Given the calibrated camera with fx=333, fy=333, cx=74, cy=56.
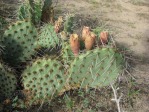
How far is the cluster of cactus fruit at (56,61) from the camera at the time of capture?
3.06m

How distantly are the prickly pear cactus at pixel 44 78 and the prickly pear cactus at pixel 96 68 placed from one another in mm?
133

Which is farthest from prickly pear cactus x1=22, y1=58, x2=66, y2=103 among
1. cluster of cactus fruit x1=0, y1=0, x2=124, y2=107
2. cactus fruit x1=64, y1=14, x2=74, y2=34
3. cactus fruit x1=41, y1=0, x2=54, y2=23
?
cactus fruit x1=41, y1=0, x2=54, y2=23

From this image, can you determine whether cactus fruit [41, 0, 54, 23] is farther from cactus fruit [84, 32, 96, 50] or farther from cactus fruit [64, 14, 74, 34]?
cactus fruit [84, 32, 96, 50]

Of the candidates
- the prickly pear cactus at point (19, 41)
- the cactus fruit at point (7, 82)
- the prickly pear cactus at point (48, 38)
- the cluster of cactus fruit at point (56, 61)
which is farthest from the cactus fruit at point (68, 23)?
the cactus fruit at point (7, 82)

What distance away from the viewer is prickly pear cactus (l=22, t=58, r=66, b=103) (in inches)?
126

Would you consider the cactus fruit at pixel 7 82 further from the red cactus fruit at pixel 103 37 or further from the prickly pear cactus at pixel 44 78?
the red cactus fruit at pixel 103 37

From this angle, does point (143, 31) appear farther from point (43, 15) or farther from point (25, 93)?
point (25, 93)

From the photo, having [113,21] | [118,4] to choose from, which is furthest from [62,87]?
[118,4]

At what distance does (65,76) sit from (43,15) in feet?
4.21

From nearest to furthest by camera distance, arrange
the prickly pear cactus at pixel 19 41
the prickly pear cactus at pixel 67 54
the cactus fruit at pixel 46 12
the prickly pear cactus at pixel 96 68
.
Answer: the prickly pear cactus at pixel 96 68
the prickly pear cactus at pixel 67 54
the prickly pear cactus at pixel 19 41
the cactus fruit at pixel 46 12

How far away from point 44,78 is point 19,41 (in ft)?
1.73

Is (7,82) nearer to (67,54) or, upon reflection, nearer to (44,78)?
(44,78)

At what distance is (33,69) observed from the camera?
10.8ft

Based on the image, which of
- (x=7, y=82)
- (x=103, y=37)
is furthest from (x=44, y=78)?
(x=103, y=37)
